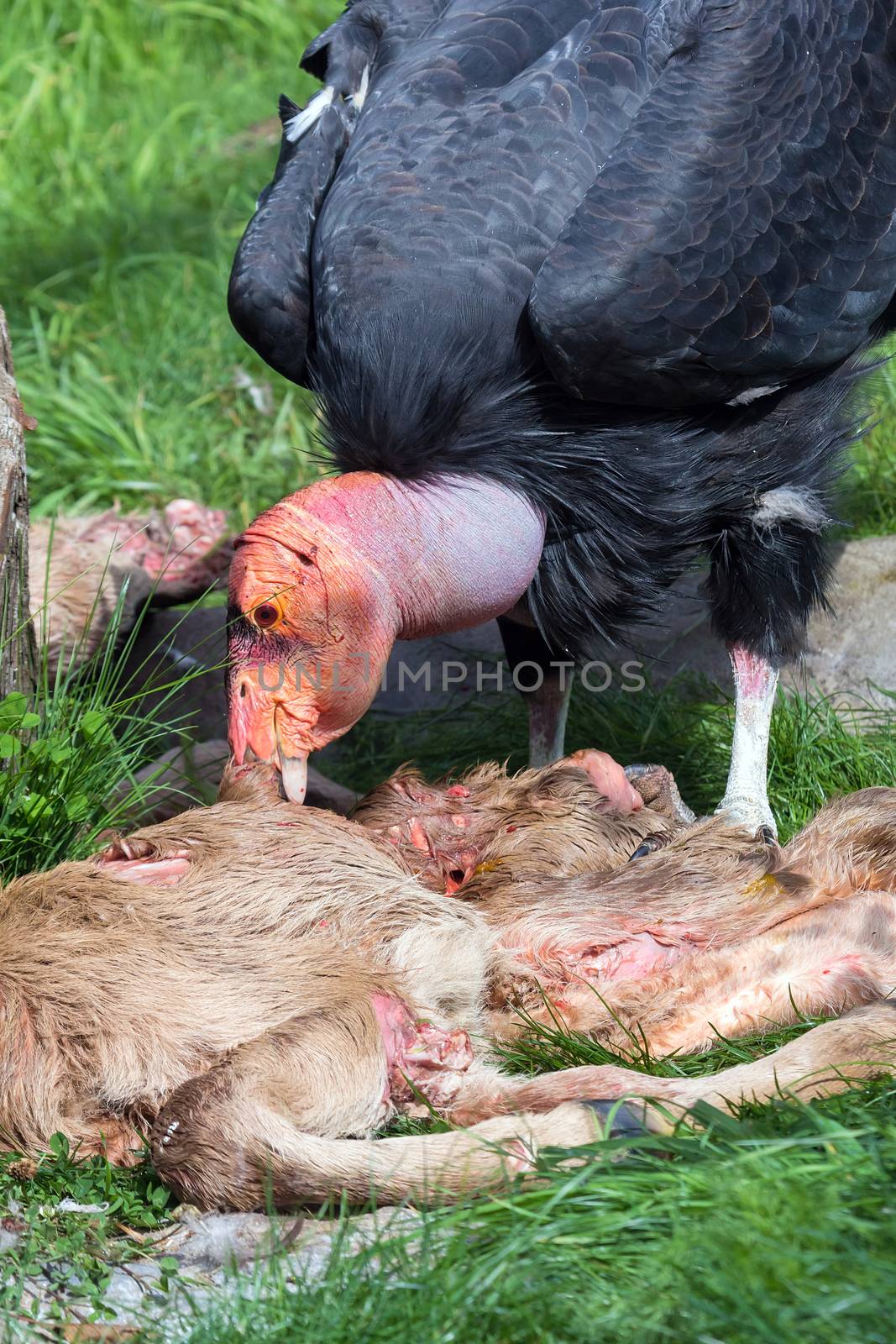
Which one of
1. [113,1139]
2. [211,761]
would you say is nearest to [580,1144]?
[113,1139]

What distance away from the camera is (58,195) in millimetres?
7305

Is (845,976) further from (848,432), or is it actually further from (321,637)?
(848,432)

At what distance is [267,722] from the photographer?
3.25 m

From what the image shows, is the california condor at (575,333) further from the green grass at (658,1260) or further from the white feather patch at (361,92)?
the green grass at (658,1260)

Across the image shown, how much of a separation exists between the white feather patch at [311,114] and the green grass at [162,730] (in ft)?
4.30

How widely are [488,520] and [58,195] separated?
15.8ft

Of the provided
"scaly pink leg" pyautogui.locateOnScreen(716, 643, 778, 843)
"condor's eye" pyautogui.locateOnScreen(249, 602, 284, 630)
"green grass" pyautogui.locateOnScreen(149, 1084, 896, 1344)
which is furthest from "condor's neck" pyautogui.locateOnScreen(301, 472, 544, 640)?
"green grass" pyautogui.locateOnScreen(149, 1084, 896, 1344)

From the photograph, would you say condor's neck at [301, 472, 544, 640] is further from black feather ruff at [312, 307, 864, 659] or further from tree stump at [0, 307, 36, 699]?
tree stump at [0, 307, 36, 699]

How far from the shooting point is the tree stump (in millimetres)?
3367

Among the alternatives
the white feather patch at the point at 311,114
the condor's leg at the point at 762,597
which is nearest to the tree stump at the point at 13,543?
the white feather patch at the point at 311,114

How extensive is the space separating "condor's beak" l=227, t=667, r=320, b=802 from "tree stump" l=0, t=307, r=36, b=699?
54 cm

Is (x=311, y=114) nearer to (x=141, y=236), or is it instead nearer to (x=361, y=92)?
(x=361, y=92)

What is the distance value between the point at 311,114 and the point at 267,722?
176cm

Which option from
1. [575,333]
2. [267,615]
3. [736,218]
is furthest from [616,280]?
[267,615]
